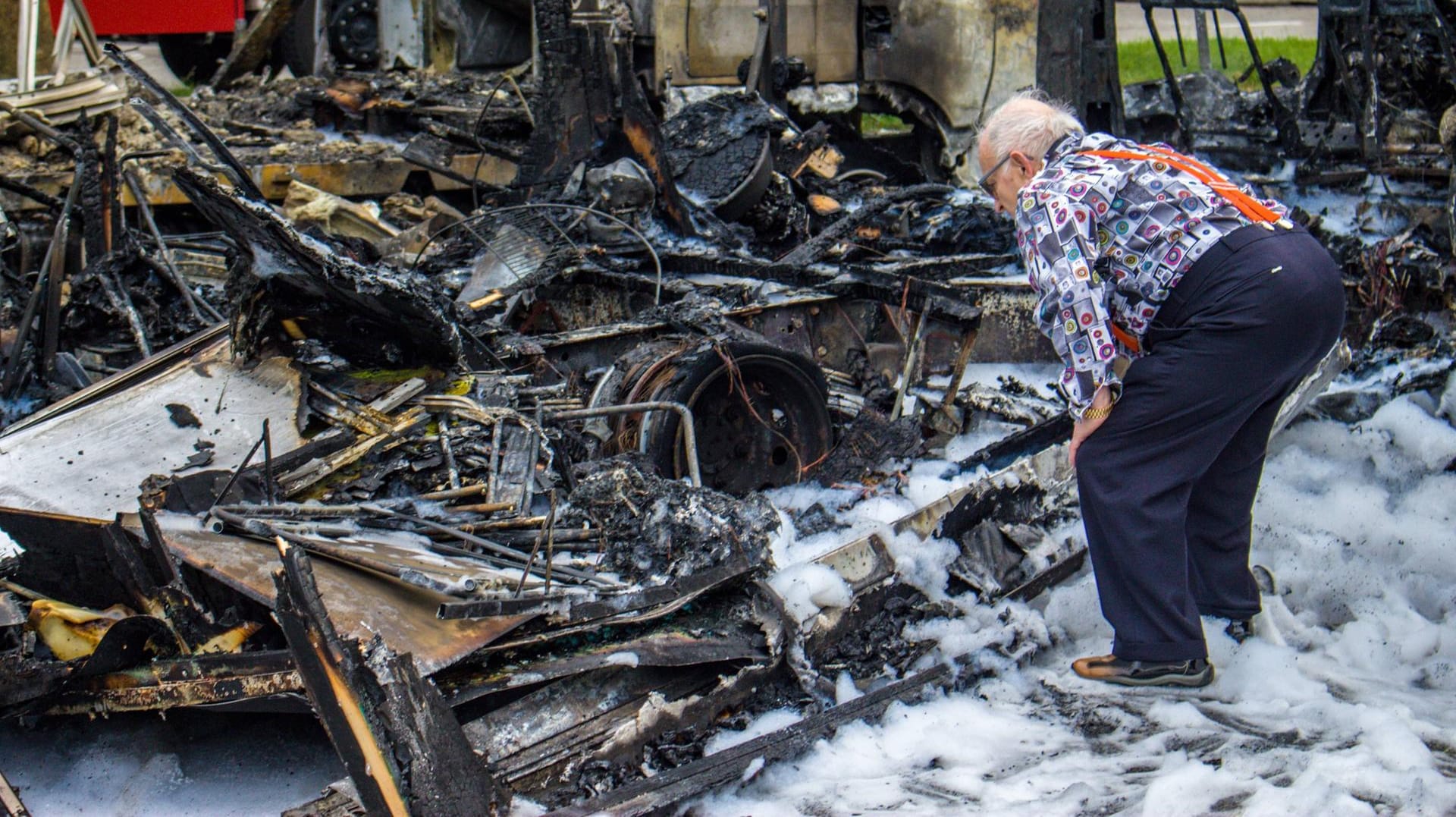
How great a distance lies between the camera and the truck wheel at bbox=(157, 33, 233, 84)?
49.5 feet

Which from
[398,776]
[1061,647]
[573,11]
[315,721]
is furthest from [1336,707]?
[573,11]

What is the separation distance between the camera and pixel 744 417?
212 inches

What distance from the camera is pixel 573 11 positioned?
734 centimetres

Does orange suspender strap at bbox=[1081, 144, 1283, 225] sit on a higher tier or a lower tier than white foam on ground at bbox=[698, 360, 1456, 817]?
higher

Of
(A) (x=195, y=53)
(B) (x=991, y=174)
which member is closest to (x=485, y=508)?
(B) (x=991, y=174)

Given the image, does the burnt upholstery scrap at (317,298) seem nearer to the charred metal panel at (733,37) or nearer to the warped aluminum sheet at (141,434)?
the warped aluminum sheet at (141,434)

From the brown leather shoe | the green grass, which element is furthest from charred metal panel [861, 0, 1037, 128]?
the brown leather shoe

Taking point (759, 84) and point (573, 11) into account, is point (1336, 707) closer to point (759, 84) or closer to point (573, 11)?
point (573, 11)

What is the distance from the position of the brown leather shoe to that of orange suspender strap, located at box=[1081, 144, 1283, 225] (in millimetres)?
1309

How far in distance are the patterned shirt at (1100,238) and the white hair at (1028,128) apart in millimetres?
95

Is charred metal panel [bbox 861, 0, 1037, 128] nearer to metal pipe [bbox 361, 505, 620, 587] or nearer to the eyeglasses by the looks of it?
the eyeglasses

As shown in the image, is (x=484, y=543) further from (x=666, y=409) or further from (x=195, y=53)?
(x=195, y=53)

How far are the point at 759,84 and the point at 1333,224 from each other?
5377mm

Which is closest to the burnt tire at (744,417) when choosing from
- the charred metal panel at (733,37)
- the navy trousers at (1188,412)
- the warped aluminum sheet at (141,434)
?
the warped aluminum sheet at (141,434)
